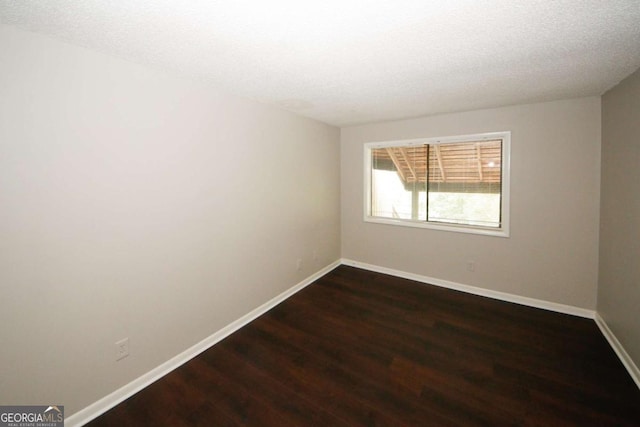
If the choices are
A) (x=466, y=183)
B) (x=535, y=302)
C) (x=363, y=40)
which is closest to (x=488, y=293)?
(x=535, y=302)

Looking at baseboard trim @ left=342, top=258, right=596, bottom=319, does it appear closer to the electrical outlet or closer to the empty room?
Answer: the empty room

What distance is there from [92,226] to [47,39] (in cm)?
107

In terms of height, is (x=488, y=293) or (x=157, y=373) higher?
(x=488, y=293)

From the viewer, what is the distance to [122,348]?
182 cm

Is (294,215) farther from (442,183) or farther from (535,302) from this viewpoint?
(535,302)

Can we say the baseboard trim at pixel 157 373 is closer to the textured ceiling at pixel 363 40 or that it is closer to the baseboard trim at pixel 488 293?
the baseboard trim at pixel 488 293

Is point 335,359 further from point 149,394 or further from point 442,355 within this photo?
point 149,394

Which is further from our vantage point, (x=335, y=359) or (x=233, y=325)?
(x=233, y=325)

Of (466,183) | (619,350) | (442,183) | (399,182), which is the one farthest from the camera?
(399,182)

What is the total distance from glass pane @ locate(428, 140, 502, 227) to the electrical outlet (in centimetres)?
363

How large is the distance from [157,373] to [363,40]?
2.76 m

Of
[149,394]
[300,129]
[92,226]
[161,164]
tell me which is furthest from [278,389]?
[300,129]

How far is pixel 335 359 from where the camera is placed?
219 cm

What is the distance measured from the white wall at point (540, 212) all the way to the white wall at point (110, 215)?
8.20ft
